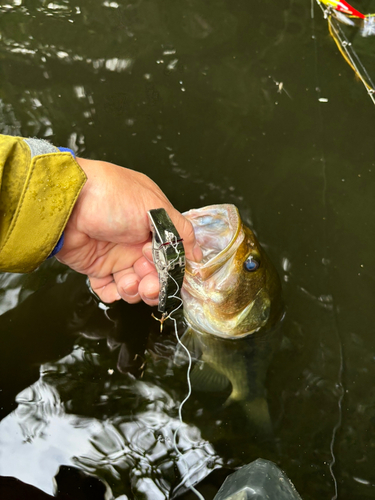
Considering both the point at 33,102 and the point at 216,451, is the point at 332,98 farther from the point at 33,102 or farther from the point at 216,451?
the point at 216,451

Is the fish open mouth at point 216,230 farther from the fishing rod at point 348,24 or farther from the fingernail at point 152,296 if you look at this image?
the fishing rod at point 348,24

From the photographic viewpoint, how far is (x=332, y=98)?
10.3 feet

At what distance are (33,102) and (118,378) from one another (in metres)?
1.93

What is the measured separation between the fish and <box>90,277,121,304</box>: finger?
403mm

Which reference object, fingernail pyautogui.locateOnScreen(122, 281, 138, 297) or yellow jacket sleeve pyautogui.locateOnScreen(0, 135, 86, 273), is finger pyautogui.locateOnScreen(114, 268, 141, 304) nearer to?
fingernail pyautogui.locateOnScreen(122, 281, 138, 297)

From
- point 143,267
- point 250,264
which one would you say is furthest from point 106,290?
point 250,264

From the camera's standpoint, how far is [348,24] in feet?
10.8

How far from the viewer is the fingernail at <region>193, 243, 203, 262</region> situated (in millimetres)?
A: 2192

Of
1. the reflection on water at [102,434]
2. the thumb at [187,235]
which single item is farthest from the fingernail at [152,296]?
the reflection on water at [102,434]

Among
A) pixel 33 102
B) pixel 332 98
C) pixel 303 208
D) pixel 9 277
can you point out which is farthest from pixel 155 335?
pixel 332 98

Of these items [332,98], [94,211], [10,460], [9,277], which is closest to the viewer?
[94,211]

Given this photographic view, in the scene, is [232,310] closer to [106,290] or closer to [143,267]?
[143,267]

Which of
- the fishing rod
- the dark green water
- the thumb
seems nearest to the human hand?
the thumb

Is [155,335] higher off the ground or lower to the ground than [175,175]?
lower
